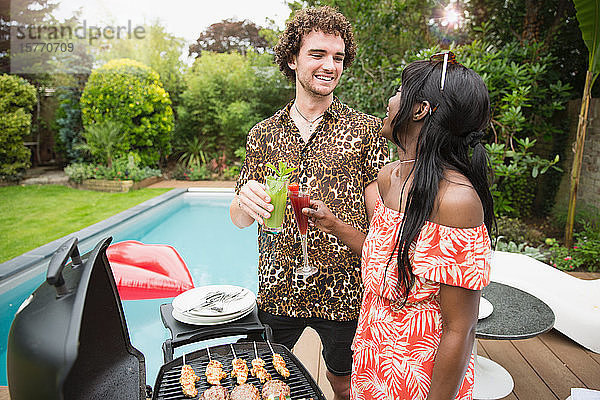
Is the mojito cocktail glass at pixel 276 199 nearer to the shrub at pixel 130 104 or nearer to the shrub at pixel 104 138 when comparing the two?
the shrub at pixel 104 138

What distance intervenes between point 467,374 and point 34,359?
124 centimetres

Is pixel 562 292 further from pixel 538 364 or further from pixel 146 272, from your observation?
pixel 146 272

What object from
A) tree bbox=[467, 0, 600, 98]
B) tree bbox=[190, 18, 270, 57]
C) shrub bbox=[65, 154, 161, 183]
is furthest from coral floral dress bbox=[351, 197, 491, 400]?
tree bbox=[190, 18, 270, 57]

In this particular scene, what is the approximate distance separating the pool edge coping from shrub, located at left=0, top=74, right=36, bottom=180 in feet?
14.0

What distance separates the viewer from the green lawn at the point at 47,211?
20.6 ft

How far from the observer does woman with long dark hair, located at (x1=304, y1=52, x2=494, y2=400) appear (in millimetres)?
1155

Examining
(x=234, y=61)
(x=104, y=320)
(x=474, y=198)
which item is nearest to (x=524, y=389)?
(x=474, y=198)

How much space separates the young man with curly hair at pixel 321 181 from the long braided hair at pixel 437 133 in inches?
25.8

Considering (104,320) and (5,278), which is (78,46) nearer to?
(5,278)

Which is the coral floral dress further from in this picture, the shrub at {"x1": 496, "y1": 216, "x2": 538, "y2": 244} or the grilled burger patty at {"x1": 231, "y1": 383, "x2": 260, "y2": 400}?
the shrub at {"x1": 496, "y1": 216, "x2": 538, "y2": 244}

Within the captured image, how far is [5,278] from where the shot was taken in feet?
14.8

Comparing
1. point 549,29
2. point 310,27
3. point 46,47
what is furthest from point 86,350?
point 46,47

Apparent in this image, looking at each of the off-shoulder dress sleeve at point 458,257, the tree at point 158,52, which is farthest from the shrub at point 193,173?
the off-shoulder dress sleeve at point 458,257

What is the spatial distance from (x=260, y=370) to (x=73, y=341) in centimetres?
84
